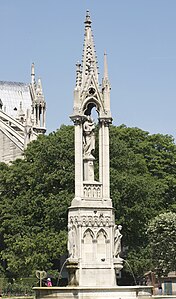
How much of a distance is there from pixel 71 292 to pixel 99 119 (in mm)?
7713

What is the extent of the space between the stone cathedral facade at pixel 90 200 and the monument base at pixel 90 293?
2407mm

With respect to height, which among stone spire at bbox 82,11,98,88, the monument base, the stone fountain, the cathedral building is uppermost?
the cathedral building

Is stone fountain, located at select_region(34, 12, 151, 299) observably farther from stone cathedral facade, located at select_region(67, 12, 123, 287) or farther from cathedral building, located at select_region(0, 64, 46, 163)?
cathedral building, located at select_region(0, 64, 46, 163)

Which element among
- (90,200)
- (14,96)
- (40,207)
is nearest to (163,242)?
(40,207)

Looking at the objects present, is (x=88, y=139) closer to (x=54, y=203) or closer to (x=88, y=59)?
(x=88, y=59)

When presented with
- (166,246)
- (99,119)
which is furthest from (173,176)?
(99,119)

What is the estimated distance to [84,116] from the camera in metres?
28.6

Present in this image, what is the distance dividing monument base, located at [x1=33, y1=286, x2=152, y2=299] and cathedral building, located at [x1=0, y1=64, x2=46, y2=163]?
4623cm

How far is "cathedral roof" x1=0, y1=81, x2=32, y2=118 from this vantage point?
398 feet

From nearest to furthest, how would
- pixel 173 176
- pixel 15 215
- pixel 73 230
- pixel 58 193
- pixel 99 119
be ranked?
pixel 73 230 < pixel 99 119 < pixel 58 193 < pixel 15 215 < pixel 173 176

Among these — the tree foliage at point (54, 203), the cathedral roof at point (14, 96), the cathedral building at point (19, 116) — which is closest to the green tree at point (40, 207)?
the tree foliage at point (54, 203)

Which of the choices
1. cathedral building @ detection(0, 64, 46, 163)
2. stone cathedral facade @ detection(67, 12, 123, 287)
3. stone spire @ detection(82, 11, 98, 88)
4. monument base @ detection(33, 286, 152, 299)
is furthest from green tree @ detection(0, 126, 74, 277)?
monument base @ detection(33, 286, 152, 299)

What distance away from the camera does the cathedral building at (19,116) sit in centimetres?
8312

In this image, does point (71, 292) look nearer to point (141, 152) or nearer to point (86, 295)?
point (86, 295)
